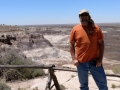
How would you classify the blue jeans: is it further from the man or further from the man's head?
the man's head

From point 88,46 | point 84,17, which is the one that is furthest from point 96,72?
point 84,17

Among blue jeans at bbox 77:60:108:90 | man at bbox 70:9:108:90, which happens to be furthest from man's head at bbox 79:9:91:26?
blue jeans at bbox 77:60:108:90

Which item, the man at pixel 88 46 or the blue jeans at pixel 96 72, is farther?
the blue jeans at pixel 96 72

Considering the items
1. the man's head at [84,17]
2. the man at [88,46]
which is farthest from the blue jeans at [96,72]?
the man's head at [84,17]

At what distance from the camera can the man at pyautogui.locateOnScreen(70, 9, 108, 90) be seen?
3.89 metres

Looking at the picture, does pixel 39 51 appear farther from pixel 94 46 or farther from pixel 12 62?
pixel 94 46

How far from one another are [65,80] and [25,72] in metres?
1.97

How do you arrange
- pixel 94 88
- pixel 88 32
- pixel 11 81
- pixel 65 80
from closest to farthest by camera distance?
pixel 88 32 → pixel 94 88 → pixel 65 80 → pixel 11 81

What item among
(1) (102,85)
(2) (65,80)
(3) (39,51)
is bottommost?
(3) (39,51)

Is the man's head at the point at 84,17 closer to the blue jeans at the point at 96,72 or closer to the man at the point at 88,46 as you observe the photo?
the man at the point at 88,46

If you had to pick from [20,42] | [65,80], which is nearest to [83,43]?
[65,80]

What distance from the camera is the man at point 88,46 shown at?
389 centimetres

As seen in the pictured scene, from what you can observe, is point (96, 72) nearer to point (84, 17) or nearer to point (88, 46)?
point (88, 46)

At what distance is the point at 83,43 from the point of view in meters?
3.91
